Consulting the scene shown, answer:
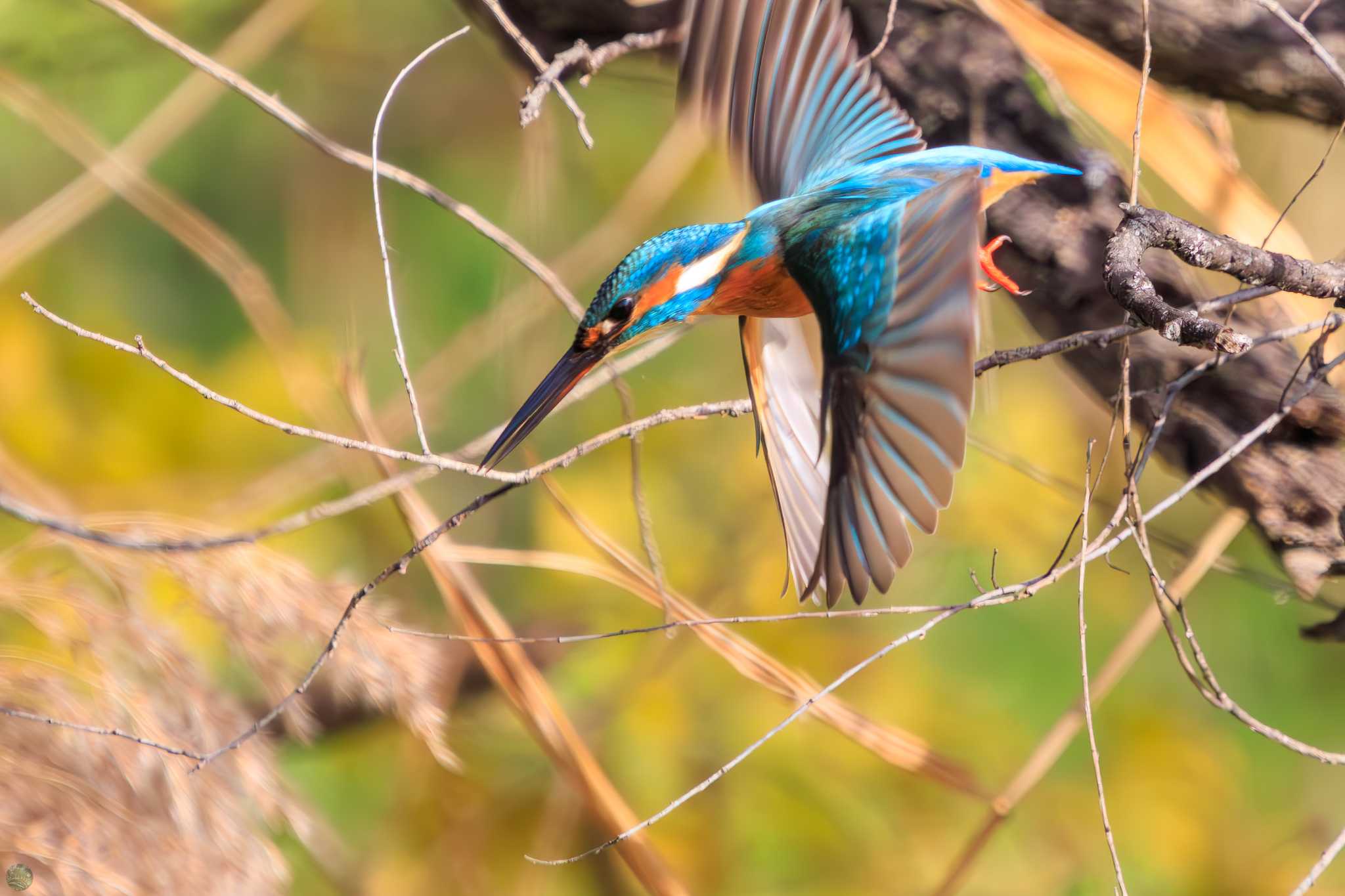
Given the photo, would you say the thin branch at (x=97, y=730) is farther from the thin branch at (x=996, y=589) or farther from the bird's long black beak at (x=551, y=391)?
the bird's long black beak at (x=551, y=391)

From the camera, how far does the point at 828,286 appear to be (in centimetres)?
65

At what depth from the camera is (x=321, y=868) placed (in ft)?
4.82

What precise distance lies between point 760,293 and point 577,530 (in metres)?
0.74

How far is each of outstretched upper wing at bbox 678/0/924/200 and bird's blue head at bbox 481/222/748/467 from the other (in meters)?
0.13

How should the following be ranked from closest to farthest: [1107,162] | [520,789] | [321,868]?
[1107,162]
[321,868]
[520,789]

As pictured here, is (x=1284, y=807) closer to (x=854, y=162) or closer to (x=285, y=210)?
(x=854, y=162)

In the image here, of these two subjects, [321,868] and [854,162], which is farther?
[321,868]

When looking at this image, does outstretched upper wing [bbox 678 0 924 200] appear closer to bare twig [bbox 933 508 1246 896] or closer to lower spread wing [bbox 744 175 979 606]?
lower spread wing [bbox 744 175 979 606]

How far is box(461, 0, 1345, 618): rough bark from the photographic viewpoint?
2.87ft

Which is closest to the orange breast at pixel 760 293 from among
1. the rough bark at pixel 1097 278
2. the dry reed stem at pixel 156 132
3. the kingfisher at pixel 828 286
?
the kingfisher at pixel 828 286

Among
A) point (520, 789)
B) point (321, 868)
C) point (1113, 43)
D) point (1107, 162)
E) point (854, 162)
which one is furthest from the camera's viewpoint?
point (520, 789)

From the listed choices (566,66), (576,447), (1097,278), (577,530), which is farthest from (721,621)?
(577,530)

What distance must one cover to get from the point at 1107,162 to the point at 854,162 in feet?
1.16

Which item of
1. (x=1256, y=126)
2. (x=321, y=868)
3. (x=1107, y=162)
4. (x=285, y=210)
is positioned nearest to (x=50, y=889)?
(x=321, y=868)
